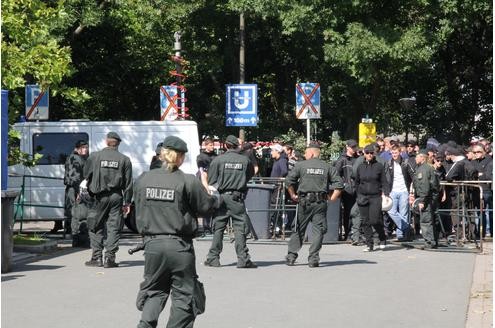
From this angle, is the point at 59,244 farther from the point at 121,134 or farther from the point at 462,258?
the point at 462,258

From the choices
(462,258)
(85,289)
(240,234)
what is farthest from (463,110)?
(85,289)

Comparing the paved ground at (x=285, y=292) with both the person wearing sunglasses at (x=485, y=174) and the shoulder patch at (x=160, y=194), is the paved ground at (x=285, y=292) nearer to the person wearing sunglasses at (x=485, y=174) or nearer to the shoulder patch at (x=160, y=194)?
the shoulder patch at (x=160, y=194)

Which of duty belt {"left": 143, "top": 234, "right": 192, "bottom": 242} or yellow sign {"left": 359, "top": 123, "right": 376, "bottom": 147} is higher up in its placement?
yellow sign {"left": 359, "top": 123, "right": 376, "bottom": 147}

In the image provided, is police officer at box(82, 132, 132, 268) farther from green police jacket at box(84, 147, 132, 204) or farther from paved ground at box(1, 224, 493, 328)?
paved ground at box(1, 224, 493, 328)

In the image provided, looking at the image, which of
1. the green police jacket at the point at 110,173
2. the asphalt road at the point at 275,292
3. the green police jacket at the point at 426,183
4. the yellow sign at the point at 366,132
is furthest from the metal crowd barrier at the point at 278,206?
the green police jacket at the point at 110,173

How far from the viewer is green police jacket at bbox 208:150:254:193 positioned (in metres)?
14.4

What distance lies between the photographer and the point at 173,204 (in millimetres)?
8070

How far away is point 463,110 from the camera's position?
38.5 m

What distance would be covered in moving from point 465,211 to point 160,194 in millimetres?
10487

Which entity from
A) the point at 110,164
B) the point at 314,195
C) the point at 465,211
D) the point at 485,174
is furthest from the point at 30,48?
the point at 485,174

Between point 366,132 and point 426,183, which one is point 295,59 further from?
point 426,183

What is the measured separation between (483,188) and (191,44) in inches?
656

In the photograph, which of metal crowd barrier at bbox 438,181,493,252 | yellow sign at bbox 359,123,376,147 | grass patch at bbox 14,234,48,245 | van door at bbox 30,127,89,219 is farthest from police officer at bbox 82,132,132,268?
yellow sign at bbox 359,123,376,147

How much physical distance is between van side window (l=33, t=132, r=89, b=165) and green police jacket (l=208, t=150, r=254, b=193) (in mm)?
6191
